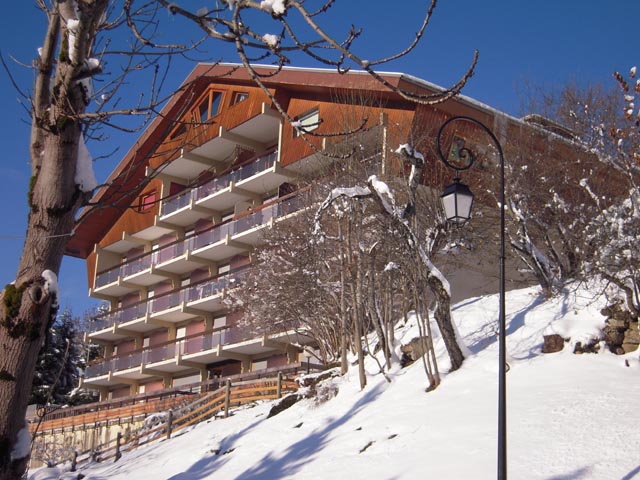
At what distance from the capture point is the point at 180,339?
3853cm

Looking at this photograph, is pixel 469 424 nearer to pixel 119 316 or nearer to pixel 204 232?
pixel 204 232

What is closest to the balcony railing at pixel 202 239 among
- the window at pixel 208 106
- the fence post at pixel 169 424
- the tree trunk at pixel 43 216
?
the window at pixel 208 106

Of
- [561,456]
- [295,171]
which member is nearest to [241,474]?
[561,456]

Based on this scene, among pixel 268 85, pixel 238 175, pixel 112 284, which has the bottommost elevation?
pixel 112 284

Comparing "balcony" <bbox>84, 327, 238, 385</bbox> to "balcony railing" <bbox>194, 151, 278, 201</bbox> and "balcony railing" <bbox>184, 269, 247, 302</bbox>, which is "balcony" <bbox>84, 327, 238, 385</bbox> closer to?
"balcony railing" <bbox>184, 269, 247, 302</bbox>

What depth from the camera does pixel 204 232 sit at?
128ft

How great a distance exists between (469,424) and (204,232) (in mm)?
26091

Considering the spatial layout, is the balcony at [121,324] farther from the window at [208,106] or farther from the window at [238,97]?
the window at [238,97]

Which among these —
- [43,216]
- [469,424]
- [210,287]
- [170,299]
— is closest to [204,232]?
[210,287]

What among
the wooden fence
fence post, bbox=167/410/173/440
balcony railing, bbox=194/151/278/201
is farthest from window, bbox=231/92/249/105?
fence post, bbox=167/410/173/440

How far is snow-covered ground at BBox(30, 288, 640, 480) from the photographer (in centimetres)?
1258

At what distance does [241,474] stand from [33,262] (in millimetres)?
12045

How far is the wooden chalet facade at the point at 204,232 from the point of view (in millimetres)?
33688

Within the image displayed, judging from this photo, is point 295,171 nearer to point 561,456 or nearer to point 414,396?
point 414,396
